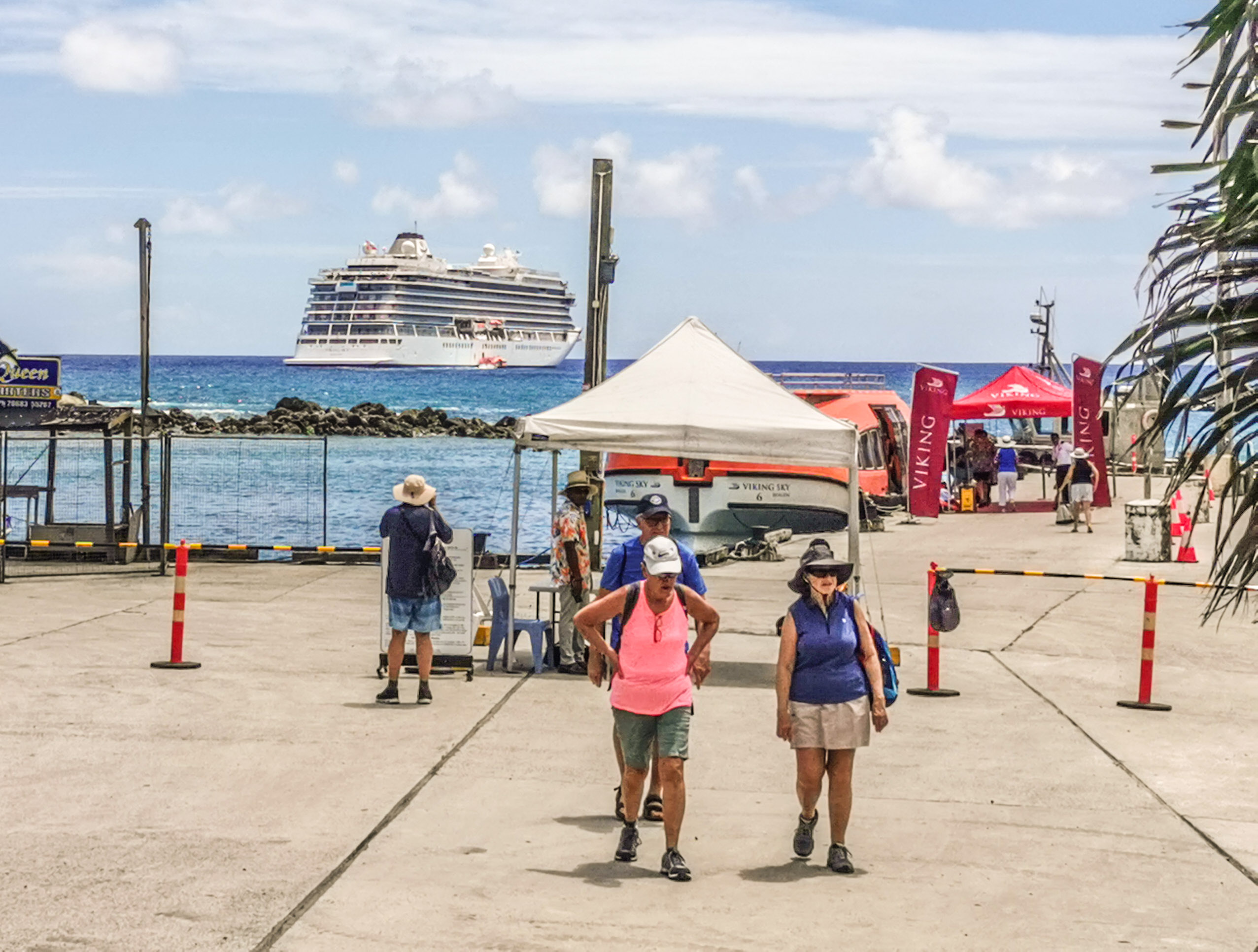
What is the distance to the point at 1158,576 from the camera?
72.2 ft

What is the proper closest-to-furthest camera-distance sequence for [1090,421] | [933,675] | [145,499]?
[933,675]
[145,499]
[1090,421]

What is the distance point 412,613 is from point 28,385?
433 inches

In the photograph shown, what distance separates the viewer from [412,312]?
154000mm

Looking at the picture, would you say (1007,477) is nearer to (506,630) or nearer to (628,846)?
(506,630)

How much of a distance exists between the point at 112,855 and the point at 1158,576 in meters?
16.9

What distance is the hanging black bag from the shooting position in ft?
43.1

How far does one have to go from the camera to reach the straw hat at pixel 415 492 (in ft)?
39.8

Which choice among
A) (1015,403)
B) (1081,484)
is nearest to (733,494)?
(1081,484)

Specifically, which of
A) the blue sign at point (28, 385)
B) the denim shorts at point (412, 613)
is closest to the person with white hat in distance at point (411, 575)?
the denim shorts at point (412, 613)

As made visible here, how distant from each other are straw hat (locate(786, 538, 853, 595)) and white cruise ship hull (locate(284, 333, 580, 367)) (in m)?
147

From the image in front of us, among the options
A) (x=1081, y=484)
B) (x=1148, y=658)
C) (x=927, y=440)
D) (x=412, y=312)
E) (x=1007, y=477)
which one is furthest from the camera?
(x=412, y=312)

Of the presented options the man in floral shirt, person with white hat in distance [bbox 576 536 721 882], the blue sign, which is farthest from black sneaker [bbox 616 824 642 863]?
the blue sign

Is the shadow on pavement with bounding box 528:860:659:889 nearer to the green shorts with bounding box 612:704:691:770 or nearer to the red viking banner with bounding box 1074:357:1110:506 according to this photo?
the green shorts with bounding box 612:704:691:770

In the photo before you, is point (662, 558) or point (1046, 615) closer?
point (662, 558)
